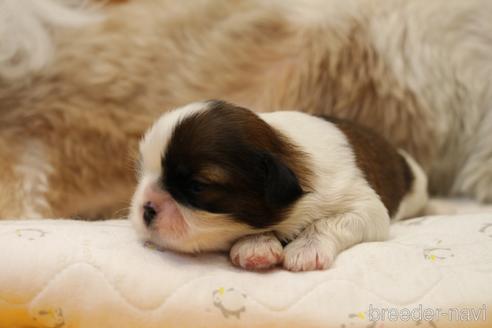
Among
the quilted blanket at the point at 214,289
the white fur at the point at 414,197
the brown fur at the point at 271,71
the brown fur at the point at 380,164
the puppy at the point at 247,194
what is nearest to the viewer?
the quilted blanket at the point at 214,289

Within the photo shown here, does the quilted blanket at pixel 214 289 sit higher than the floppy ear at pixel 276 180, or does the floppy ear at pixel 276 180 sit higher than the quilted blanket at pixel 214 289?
the floppy ear at pixel 276 180

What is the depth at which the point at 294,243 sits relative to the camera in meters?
1.29

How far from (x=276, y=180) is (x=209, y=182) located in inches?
5.2

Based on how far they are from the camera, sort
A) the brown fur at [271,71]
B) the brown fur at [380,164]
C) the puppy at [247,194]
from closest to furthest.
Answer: the puppy at [247,194]
the brown fur at [380,164]
the brown fur at [271,71]

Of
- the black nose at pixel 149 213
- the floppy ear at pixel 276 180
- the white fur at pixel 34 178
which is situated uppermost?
the floppy ear at pixel 276 180

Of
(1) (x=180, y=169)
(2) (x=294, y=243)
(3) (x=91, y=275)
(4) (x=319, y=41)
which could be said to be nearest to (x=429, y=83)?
(4) (x=319, y=41)

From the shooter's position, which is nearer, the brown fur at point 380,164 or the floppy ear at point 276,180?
the floppy ear at point 276,180

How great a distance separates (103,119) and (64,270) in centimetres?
83

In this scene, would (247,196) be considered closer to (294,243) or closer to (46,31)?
(294,243)

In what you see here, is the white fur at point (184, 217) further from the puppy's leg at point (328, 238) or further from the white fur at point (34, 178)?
the white fur at point (34, 178)

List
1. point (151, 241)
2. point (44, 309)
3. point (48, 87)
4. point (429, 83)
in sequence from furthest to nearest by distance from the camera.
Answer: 1. point (429, 83)
2. point (48, 87)
3. point (151, 241)
4. point (44, 309)

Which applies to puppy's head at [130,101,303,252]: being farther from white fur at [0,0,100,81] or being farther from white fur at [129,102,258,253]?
white fur at [0,0,100,81]

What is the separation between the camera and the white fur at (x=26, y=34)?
187 cm

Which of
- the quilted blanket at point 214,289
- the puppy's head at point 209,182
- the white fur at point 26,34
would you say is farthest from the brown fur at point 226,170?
the white fur at point 26,34
